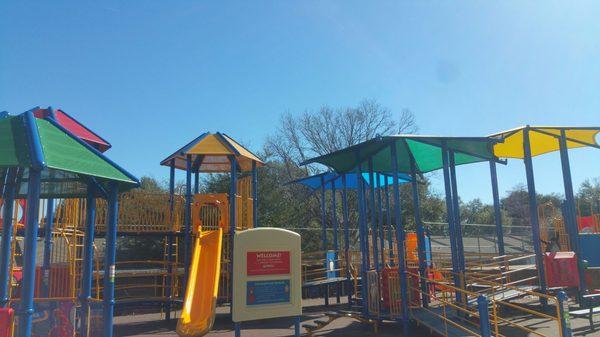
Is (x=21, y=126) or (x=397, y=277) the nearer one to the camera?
(x=21, y=126)

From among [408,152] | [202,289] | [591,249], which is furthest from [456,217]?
[202,289]

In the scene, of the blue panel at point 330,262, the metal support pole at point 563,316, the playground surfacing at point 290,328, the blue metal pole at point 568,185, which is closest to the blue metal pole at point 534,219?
the blue metal pole at point 568,185

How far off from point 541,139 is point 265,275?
11.0m

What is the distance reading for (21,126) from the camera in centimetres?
748

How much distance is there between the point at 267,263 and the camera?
8328 millimetres

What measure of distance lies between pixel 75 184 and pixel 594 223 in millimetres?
20635

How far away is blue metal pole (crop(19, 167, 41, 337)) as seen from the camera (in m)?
6.65

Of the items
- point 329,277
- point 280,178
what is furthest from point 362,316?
point 280,178

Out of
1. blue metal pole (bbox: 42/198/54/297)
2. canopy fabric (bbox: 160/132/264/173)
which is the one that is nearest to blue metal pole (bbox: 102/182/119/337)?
blue metal pole (bbox: 42/198/54/297)

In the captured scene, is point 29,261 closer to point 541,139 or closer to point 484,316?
point 484,316

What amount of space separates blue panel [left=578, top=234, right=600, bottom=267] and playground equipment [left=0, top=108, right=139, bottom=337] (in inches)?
565

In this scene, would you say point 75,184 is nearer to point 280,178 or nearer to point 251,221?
point 251,221

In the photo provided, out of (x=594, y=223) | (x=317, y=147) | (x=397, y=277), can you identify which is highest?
(x=317, y=147)

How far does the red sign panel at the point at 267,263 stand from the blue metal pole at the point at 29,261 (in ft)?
10.2
